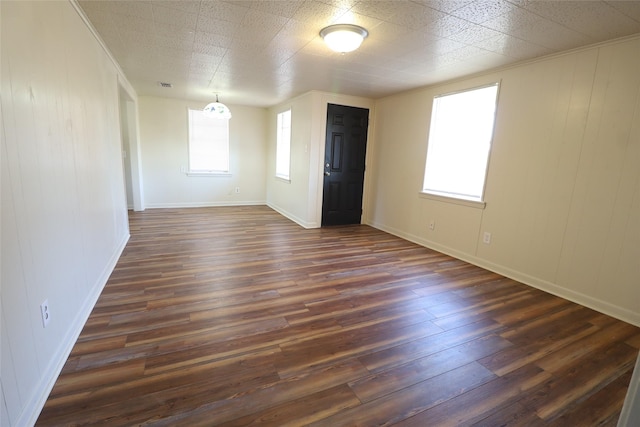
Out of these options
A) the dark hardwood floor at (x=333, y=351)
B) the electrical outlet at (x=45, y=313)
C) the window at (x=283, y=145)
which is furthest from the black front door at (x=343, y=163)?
the electrical outlet at (x=45, y=313)

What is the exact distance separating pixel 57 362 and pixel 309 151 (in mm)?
4141

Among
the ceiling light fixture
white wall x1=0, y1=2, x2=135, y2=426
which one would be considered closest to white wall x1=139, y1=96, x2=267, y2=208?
white wall x1=0, y1=2, x2=135, y2=426

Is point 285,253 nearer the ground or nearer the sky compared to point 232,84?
nearer the ground

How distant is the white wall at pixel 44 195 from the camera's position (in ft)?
4.16

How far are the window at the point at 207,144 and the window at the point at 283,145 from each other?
4.04ft

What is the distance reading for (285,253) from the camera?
3.91 m

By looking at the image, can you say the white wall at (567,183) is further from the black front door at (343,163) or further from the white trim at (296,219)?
the white trim at (296,219)

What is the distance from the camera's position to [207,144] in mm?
6762

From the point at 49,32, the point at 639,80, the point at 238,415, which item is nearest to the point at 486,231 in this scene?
the point at 639,80

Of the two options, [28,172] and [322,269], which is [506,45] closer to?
[322,269]

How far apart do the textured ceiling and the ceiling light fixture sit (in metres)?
0.06

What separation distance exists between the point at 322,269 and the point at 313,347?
142 cm

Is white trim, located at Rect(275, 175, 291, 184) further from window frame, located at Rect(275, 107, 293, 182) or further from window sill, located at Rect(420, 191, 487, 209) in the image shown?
window sill, located at Rect(420, 191, 487, 209)

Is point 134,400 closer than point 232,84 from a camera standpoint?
Yes
